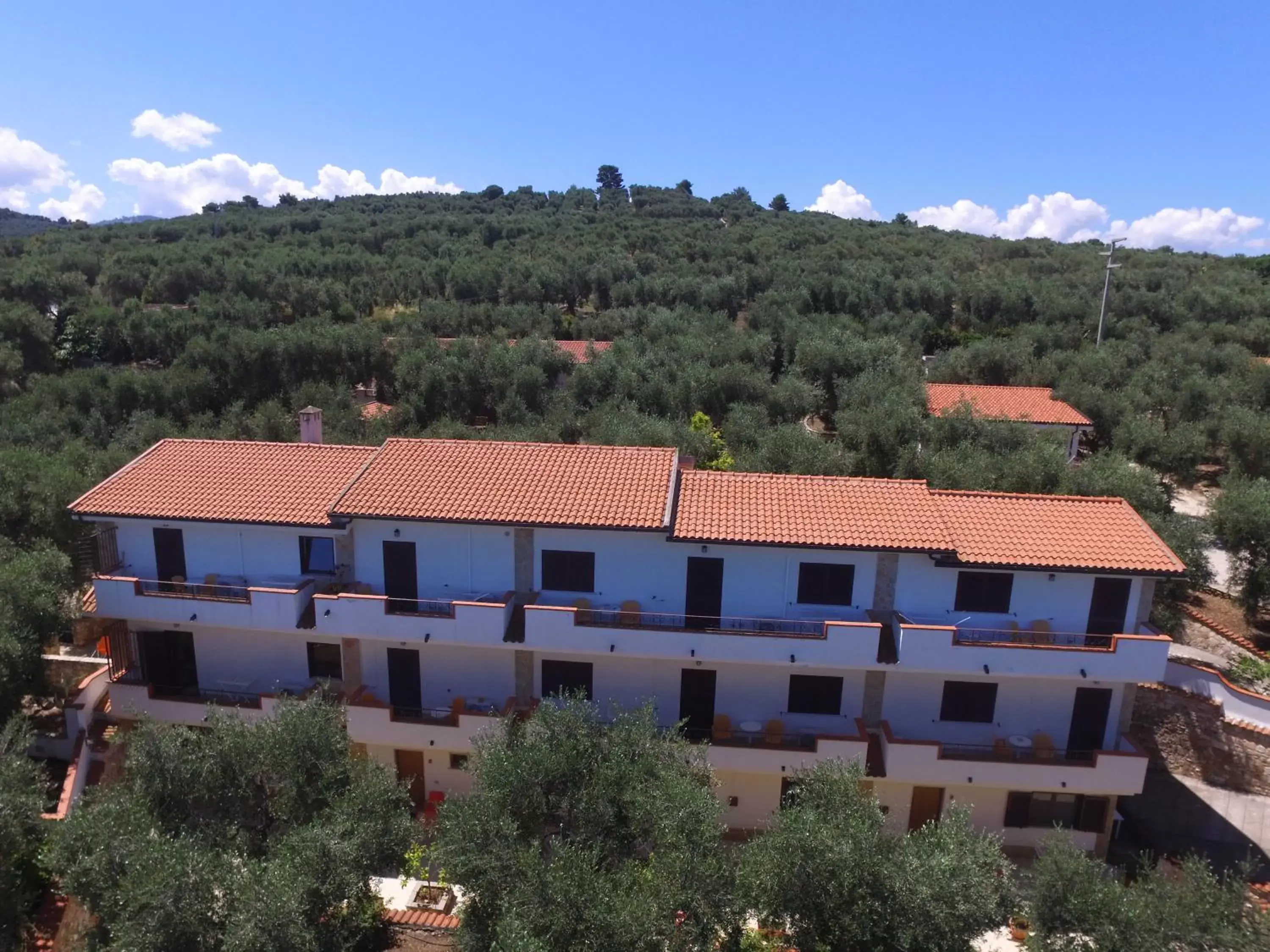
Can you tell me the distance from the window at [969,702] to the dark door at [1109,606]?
2486mm

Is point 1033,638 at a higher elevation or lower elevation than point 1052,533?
lower

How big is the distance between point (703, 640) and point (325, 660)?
9.10 metres

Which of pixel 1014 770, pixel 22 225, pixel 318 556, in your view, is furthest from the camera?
pixel 22 225

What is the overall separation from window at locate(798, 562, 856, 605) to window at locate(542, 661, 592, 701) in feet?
16.6

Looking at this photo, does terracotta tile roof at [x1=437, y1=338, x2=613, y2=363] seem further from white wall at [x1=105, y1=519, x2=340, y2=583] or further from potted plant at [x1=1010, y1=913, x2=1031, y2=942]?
potted plant at [x1=1010, y1=913, x2=1031, y2=942]

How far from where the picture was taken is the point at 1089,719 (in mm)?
16609

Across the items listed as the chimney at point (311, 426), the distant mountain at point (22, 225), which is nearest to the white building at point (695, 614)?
the chimney at point (311, 426)

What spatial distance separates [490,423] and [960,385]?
25.5 metres

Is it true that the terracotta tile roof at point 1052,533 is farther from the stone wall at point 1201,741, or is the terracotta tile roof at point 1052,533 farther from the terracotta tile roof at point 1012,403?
the terracotta tile roof at point 1012,403

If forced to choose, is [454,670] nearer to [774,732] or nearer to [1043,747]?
[774,732]

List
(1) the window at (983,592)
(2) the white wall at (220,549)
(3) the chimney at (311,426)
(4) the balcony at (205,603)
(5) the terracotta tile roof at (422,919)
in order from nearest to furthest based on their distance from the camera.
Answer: (5) the terracotta tile roof at (422,919) → (1) the window at (983,592) → (4) the balcony at (205,603) → (2) the white wall at (220,549) → (3) the chimney at (311,426)

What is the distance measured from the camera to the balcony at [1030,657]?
15359mm

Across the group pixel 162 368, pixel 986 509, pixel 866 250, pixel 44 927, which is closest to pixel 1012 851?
pixel 986 509

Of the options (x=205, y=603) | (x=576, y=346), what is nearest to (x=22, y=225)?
(x=576, y=346)
